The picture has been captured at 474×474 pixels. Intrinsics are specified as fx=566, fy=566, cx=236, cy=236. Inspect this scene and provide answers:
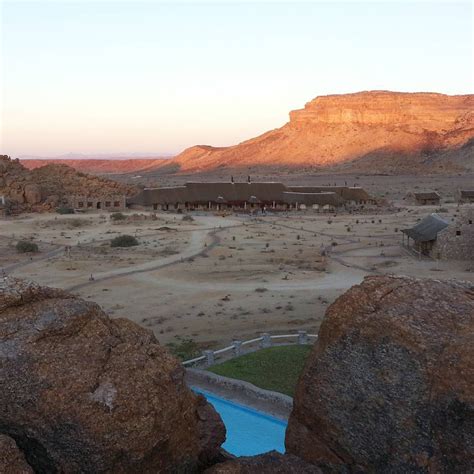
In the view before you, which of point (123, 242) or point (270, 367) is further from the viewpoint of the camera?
point (123, 242)

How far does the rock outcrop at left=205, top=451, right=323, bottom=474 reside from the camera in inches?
256

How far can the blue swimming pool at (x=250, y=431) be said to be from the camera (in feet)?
40.2

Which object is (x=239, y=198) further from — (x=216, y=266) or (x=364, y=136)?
(x=364, y=136)

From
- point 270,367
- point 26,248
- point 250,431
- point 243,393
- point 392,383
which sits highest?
point 392,383

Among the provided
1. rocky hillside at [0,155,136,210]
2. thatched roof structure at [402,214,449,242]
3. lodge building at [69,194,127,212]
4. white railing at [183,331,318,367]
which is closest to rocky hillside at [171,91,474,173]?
rocky hillside at [0,155,136,210]

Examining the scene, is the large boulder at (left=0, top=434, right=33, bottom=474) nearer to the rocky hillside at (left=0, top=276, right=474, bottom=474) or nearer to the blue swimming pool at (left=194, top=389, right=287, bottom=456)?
the rocky hillside at (left=0, top=276, right=474, bottom=474)

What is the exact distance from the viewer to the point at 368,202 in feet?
205

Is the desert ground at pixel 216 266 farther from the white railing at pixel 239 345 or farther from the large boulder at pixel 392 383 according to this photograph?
the large boulder at pixel 392 383

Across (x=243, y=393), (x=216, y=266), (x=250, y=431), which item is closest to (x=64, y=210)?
(x=216, y=266)

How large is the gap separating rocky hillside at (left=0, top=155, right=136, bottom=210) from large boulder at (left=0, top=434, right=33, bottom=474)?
188 feet

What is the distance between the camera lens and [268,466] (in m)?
6.62

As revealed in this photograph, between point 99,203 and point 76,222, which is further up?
point 99,203

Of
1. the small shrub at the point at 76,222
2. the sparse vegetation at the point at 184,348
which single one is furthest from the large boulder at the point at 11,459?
the small shrub at the point at 76,222

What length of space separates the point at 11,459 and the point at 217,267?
23989 mm
